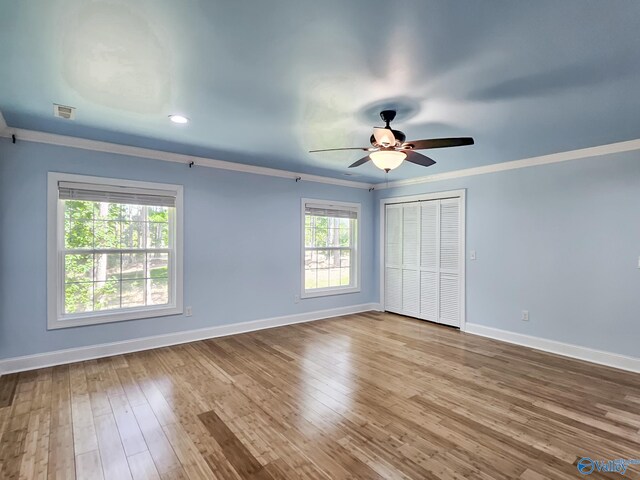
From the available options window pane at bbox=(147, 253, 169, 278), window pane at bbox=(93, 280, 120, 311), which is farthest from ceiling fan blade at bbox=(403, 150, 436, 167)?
window pane at bbox=(93, 280, 120, 311)

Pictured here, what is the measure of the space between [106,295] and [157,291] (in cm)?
55

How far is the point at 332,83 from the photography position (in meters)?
2.28

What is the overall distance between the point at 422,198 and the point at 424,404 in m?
3.66

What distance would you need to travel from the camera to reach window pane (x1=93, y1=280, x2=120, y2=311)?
379cm

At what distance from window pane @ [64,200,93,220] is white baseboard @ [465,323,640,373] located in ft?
17.4

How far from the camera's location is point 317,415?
2539 millimetres

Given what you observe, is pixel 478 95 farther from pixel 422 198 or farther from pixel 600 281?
pixel 422 198

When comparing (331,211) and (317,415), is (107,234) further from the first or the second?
(331,211)

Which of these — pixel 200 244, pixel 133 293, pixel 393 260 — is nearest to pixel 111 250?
pixel 133 293

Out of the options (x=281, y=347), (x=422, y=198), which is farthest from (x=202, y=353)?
(x=422, y=198)

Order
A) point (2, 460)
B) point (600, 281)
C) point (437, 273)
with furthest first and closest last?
point (437, 273), point (600, 281), point (2, 460)

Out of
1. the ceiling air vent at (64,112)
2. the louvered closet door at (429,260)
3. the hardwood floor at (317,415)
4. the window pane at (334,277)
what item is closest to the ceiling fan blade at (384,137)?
the hardwood floor at (317,415)

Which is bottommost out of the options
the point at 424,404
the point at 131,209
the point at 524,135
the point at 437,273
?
the point at 424,404

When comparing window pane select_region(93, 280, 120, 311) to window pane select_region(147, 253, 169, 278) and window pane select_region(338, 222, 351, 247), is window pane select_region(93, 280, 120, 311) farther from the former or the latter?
window pane select_region(338, 222, 351, 247)
